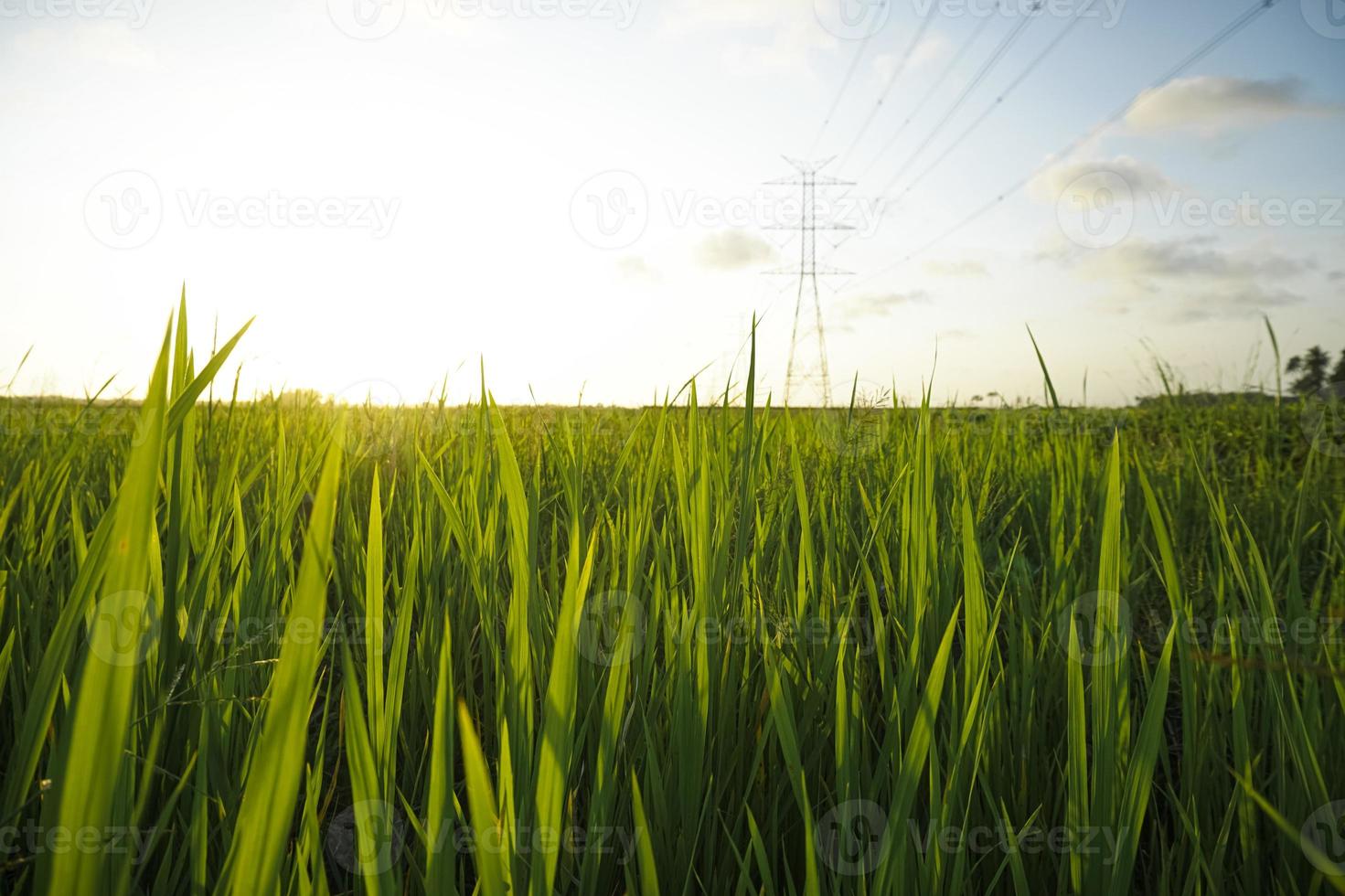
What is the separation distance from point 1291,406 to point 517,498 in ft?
21.6

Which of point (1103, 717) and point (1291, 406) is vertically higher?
point (1291, 406)

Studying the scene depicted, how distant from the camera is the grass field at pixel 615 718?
1.57 ft

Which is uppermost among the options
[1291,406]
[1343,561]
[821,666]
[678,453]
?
[1291,406]

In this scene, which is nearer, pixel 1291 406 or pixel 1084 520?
→ pixel 1084 520

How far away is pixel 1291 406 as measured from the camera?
17.4 feet

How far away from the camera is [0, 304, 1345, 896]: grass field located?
48 cm

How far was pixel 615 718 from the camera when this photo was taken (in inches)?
29.0

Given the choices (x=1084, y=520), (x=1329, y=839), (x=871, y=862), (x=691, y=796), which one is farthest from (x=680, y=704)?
(x=1084, y=520)

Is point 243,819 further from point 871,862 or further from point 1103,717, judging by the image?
point 1103,717

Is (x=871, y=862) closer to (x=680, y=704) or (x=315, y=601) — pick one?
(x=680, y=704)

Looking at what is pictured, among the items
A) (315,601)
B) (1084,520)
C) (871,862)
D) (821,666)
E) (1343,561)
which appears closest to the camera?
(315,601)

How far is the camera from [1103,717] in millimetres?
786

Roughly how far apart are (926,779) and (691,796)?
1.15ft

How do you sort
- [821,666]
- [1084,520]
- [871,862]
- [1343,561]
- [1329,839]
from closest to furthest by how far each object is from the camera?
[871,862]
[1329,839]
[821,666]
[1343,561]
[1084,520]
